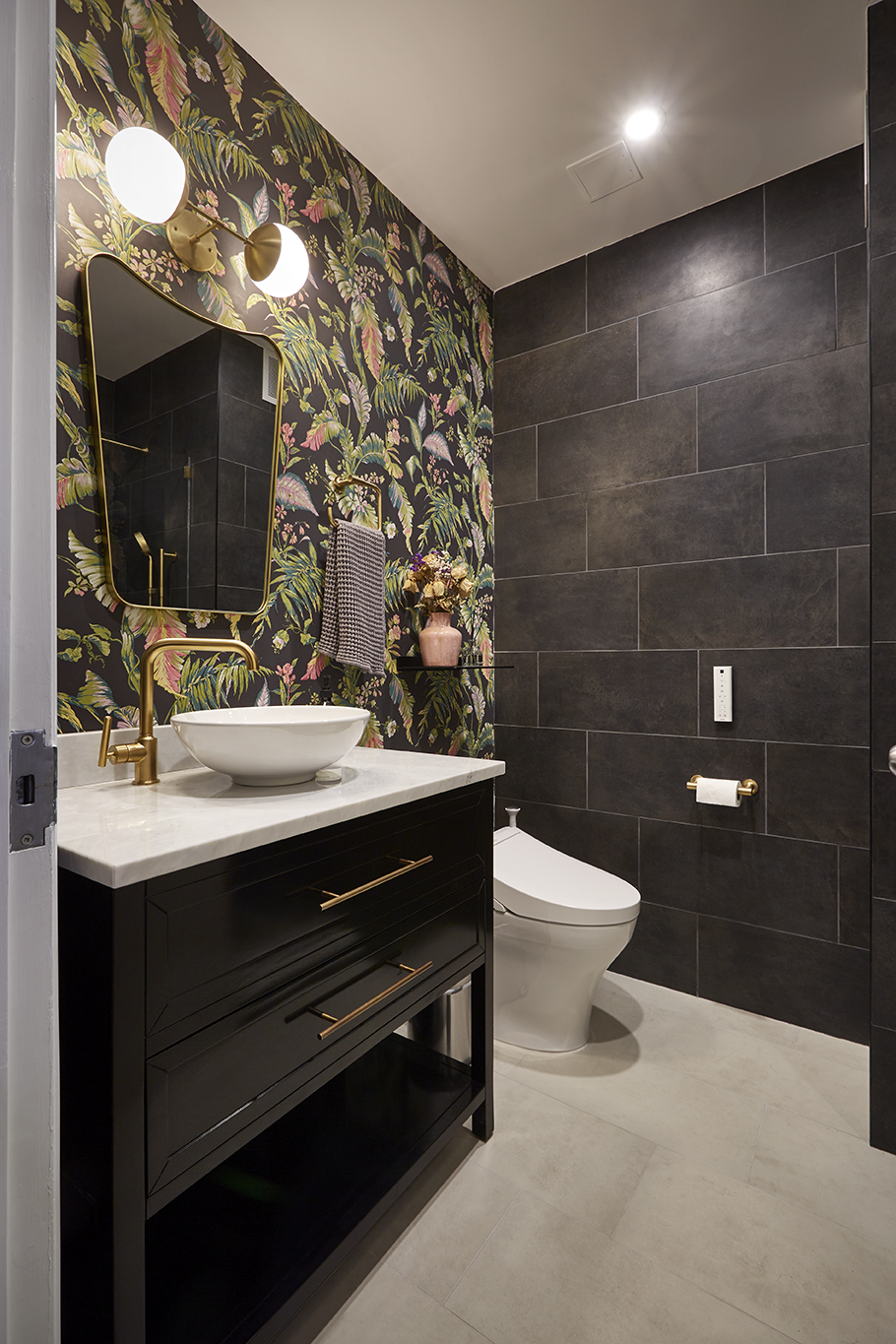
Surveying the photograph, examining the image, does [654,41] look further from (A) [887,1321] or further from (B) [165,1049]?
(A) [887,1321]

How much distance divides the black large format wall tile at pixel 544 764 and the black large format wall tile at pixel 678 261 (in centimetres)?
152

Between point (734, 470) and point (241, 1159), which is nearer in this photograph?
point (241, 1159)

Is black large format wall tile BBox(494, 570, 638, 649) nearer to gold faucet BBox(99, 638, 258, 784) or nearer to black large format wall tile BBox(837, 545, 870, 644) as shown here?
black large format wall tile BBox(837, 545, 870, 644)

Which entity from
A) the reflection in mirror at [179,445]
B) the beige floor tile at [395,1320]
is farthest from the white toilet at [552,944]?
the reflection in mirror at [179,445]

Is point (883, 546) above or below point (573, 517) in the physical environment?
below

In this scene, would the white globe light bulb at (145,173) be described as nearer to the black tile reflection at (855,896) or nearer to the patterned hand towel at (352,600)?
the patterned hand towel at (352,600)

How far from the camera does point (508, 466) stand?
262 centimetres

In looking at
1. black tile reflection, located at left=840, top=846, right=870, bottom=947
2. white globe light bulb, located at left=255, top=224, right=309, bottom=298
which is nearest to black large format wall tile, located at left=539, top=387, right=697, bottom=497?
white globe light bulb, located at left=255, top=224, right=309, bottom=298

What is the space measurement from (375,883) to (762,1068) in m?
1.38

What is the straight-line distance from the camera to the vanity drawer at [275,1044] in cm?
88

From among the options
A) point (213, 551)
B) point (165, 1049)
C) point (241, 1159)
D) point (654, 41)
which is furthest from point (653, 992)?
point (654, 41)

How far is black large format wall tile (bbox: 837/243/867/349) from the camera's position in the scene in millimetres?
1922

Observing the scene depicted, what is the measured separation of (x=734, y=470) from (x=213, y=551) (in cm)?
160

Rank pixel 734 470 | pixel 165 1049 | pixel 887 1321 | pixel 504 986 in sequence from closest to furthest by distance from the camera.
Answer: pixel 165 1049
pixel 887 1321
pixel 504 986
pixel 734 470
